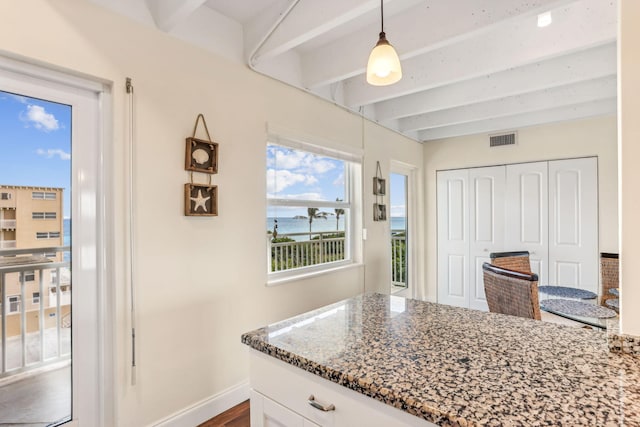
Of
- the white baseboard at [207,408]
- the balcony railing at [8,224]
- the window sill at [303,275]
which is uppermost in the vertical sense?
the balcony railing at [8,224]

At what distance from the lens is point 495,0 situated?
1.87 metres

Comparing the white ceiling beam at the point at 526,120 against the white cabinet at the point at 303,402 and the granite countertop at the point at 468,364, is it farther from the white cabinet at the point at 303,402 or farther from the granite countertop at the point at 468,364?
the white cabinet at the point at 303,402

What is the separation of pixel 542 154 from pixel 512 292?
2618 mm

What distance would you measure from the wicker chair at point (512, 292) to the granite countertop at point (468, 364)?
2.08 feet

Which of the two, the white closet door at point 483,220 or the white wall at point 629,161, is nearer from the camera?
the white wall at point 629,161

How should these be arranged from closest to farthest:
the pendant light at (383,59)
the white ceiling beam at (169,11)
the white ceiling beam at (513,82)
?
the pendant light at (383,59) → the white ceiling beam at (169,11) → the white ceiling beam at (513,82)

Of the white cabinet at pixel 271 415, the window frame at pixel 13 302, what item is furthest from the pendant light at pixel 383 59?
the window frame at pixel 13 302

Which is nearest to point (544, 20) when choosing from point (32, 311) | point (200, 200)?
point (200, 200)

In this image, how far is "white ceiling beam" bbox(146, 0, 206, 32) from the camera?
1.77 meters

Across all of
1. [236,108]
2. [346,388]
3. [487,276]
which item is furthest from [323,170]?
[346,388]

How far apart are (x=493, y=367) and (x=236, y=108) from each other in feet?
6.81

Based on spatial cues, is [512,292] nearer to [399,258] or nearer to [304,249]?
[304,249]

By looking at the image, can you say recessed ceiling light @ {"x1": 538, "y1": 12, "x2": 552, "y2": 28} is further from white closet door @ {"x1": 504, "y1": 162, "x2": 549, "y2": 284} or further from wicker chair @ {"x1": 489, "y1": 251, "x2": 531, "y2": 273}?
white closet door @ {"x1": 504, "y1": 162, "x2": 549, "y2": 284}

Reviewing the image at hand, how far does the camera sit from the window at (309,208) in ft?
8.94
